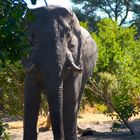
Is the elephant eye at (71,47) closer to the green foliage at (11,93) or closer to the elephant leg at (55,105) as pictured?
the elephant leg at (55,105)

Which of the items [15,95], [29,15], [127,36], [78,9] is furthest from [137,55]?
[29,15]

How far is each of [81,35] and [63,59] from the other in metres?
1.19

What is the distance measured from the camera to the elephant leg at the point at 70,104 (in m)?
7.49

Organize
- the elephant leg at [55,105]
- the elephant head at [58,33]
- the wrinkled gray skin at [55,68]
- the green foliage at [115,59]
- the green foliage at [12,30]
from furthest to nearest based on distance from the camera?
the green foliage at [115,59] → the elephant head at [58,33] → the wrinkled gray skin at [55,68] → the elephant leg at [55,105] → the green foliage at [12,30]

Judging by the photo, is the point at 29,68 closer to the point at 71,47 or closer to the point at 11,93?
the point at 71,47

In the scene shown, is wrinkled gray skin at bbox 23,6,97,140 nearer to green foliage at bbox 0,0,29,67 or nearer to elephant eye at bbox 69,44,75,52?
elephant eye at bbox 69,44,75,52

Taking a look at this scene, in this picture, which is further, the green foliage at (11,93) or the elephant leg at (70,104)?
the green foliage at (11,93)

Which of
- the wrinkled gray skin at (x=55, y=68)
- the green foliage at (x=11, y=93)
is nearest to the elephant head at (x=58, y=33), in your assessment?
the wrinkled gray skin at (x=55, y=68)

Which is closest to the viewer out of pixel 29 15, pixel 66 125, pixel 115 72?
pixel 29 15

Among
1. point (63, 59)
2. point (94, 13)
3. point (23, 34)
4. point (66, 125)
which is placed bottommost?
point (94, 13)

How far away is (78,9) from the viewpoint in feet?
136

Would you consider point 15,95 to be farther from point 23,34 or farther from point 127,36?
point 23,34

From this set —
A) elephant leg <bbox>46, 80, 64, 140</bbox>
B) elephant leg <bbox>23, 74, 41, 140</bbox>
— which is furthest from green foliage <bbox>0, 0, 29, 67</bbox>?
elephant leg <bbox>23, 74, 41, 140</bbox>

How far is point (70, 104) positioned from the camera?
7.59 meters
